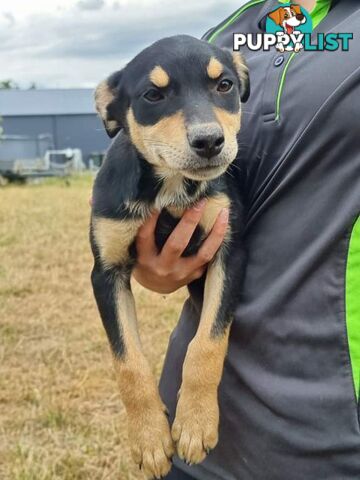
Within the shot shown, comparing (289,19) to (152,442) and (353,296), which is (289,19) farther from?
(152,442)

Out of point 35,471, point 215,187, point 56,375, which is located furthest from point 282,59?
point 56,375

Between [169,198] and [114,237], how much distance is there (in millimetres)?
191

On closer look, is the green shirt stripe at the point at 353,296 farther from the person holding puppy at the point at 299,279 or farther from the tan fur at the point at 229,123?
the tan fur at the point at 229,123

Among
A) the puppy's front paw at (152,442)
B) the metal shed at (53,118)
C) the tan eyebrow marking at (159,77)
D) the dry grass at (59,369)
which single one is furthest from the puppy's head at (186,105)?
the metal shed at (53,118)

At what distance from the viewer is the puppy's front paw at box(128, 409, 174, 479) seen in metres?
1.79

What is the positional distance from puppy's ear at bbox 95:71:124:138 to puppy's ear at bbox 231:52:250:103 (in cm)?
38

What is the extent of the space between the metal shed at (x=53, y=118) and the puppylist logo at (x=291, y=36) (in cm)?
4491

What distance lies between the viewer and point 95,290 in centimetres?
206

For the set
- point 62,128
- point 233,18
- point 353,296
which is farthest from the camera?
point 62,128

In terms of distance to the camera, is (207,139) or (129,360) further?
(129,360)

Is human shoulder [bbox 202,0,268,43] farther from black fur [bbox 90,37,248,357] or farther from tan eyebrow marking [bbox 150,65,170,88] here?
tan eyebrow marking [bbox 150,65,170,88]

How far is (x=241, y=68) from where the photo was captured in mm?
2018

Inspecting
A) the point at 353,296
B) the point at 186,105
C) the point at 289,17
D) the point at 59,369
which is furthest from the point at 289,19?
the point at 59,369

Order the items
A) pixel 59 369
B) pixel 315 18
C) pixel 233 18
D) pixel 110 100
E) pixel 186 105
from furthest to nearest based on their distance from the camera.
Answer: pixel 59 369
pixel 110 100
pixel 233 18
pixel 186 105
pixel 315 18
